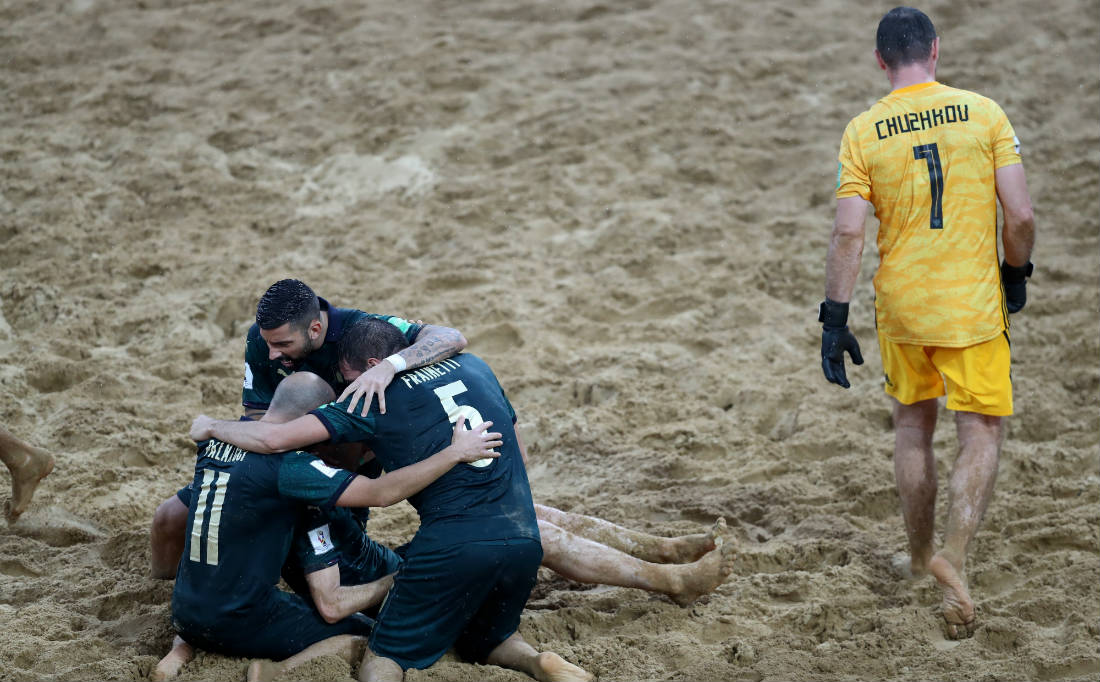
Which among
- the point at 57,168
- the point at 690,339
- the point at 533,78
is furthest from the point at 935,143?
the point at 57,168

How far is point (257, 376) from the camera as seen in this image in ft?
14.4

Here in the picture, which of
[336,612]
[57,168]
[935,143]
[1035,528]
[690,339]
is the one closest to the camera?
[336,612]

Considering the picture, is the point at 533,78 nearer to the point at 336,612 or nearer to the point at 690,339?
the point at 690,339

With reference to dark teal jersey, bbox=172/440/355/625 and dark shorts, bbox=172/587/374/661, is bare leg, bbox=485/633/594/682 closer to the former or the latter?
dark shorts, bbox=172/587/374/661

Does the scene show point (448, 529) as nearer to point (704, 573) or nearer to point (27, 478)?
point (704, 573)

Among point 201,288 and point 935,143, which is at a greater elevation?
point 935,143

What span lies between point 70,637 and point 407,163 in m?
4.39

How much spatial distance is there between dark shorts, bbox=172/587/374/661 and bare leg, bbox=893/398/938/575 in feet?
7.28

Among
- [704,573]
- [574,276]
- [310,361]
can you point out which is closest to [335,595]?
[310,361]

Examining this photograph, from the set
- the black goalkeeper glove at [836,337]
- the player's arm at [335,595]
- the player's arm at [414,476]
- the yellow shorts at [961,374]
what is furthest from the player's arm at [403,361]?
the yellow shorts at [961,374]

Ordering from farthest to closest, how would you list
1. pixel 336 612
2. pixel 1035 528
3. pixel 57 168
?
pixel 57 168 < pixel 1035 528 < pixel 336 612

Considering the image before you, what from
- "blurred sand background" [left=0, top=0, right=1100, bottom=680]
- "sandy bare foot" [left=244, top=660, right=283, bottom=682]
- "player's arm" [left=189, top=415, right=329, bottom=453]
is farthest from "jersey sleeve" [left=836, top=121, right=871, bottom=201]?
"sandy bare foot" [left=244, top=660, right=283, bottom=682]

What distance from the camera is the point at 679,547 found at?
4.15 meters

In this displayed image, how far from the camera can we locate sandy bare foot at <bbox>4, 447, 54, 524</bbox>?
4480 millimetres
